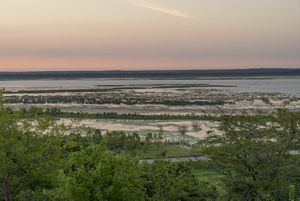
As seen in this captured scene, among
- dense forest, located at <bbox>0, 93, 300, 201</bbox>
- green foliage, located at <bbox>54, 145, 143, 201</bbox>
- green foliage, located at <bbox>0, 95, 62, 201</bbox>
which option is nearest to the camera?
green foliage, located at <bbox>0, 95, 62, 201</bbox>

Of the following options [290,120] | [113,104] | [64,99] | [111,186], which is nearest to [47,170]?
[111,186]

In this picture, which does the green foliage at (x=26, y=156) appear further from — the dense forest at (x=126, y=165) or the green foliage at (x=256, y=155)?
the green foliage at (x=256, y=155)

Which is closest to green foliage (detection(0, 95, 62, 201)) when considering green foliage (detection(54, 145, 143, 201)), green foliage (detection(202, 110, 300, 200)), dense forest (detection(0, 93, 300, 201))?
dense forest (detection(0, 93, 300, 201))

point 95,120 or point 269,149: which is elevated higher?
point 269,149

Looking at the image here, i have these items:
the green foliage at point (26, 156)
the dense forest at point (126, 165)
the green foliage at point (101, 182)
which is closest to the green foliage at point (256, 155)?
the dense forest at point (126, 165)

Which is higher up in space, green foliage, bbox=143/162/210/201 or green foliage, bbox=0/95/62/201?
green foliage, bbox=0/95/62/201

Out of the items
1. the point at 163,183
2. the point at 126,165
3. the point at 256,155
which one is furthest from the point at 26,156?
the point at 256,155

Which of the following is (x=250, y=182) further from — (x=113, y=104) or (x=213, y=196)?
(x=113, y=104)

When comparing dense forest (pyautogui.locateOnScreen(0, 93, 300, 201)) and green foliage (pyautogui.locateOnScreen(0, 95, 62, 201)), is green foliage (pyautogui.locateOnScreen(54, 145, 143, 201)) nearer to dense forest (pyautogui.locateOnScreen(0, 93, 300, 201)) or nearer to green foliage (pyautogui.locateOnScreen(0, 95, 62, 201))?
dense forest (pyautogui.locateOnScreen(0, 93, 300, 201))
